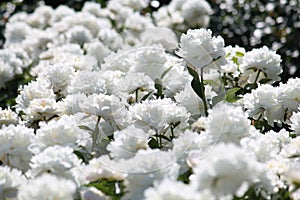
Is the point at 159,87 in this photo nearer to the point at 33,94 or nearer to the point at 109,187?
the point at 33,94

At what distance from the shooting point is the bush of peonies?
138 centimetres

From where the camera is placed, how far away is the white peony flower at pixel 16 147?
1.80m

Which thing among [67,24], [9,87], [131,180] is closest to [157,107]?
[131,180]

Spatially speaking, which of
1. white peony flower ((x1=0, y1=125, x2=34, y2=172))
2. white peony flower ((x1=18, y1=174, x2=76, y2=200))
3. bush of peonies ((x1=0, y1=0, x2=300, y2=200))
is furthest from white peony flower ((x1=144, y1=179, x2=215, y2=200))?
white peony flower ((x1=0, y1=125, x2=34, y2=172))

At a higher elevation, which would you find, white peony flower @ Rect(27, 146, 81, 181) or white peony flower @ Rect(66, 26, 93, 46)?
white peony flower @ Rect(27, 146, 81, 181)

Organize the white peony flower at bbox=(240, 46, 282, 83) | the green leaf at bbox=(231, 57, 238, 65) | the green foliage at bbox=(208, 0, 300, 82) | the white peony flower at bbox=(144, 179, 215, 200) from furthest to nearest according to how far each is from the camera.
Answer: the green foliage at bbox=(208, 0, 300, 82) → the green leaf at bbox=(231, 57, 238, 65) → the white peony flower at bbox=(240, 46, 282, 83) → the white peony flower at bbox=(144, 179, 215, 200)

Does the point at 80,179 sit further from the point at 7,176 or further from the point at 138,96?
the point at 138,96

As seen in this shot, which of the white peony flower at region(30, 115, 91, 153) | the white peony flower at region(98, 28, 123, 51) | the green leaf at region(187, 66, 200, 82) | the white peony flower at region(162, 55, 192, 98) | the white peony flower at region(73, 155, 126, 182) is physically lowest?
the white peony flower at region(98, 28, 123, 51)

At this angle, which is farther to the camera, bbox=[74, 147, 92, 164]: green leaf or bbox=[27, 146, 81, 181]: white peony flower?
bbox=[74, 147, 92, 164]: green leaf

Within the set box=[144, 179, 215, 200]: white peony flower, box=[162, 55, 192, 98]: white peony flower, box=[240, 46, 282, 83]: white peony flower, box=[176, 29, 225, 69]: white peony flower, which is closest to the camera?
box=[144, 179, 215, 200]: white peony flower

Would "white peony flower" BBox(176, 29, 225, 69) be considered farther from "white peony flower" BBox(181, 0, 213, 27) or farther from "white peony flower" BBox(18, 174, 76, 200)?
"white peony flower" BBox(181, 0, 213, 27)

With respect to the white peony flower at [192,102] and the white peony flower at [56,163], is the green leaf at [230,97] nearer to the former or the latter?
the white peony flower at [192,102]

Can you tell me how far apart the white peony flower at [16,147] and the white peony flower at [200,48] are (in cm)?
59

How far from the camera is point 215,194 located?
1.32 metres
